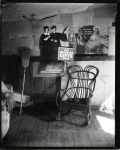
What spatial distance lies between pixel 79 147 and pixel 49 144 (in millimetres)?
466

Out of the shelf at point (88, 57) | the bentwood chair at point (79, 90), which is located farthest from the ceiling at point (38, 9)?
the bentwood chair at point (79, 90)

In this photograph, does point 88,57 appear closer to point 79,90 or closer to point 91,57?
point 91,57

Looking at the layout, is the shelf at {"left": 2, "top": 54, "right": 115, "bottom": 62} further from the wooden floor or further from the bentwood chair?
the wooden floor

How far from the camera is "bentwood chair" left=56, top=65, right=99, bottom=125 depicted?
3.92m

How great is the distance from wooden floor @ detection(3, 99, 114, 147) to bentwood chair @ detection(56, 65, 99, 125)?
0.13 meters

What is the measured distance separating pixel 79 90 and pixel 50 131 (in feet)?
2.66

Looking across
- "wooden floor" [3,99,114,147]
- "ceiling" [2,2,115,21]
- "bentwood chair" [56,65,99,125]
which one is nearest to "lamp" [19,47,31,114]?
"wooden floor" [3,99,114,147]

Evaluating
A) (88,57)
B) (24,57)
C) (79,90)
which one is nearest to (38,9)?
(24,57)

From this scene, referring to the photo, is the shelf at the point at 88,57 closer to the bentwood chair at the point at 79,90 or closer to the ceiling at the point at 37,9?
the bentwood chair at the point at 79,90

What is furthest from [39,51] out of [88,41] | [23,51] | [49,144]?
[49,144]

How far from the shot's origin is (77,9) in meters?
3.78

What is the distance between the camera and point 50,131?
386cm

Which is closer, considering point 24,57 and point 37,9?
point 37,9

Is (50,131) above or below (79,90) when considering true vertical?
below
